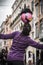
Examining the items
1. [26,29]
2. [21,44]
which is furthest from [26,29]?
[21,44]

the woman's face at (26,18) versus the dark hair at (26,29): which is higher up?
the woman's face at (26,18)

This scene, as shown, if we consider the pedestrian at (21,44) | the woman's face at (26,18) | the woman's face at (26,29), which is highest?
the woman's face at (26,18)

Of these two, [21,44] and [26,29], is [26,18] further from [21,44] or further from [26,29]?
[21,44]

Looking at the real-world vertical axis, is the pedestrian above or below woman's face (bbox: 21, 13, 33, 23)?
below

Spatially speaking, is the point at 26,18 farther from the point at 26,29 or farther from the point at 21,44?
the point at 21,44

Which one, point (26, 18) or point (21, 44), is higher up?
point (26, 18)

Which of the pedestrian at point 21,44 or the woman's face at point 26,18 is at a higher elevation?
the woman's face at point 26,18

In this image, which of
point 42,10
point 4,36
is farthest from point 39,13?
point 4,36

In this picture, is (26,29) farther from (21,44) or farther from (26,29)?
(21,44)

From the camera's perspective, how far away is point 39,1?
2020cm

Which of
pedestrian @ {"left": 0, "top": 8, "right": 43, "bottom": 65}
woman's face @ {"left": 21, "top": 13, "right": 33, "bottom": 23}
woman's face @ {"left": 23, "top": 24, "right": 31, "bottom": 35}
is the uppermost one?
woman's face @ {"left": 21, "top": 13, "right": 33, "bottom": 23}

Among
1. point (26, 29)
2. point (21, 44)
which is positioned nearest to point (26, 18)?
point (26, 29)

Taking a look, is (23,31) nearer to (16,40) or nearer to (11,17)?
(16,40)

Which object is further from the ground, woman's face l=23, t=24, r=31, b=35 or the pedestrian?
woman's face l=23, t=24, r=31, b=35
